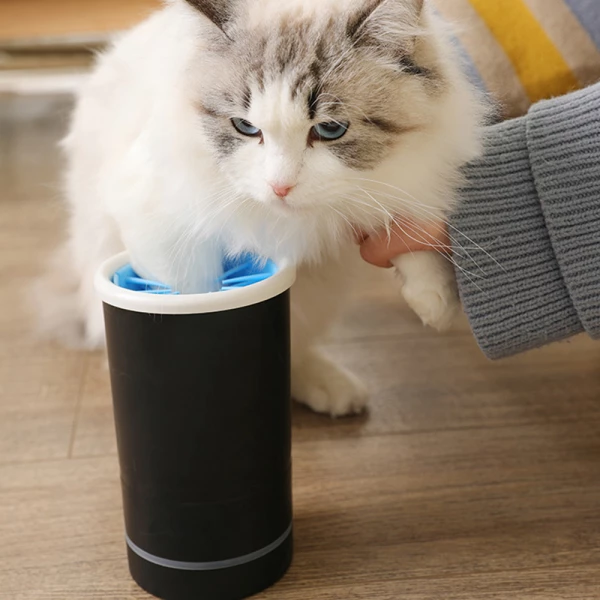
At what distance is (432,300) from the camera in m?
1.01

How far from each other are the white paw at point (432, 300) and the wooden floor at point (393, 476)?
287 mm

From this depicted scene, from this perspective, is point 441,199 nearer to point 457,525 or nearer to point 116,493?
point 457,525

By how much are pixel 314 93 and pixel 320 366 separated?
25.1 inches

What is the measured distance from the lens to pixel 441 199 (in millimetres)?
966

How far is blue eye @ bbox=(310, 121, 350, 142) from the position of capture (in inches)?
33.4

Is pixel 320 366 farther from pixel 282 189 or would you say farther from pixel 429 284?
pixel 282 189

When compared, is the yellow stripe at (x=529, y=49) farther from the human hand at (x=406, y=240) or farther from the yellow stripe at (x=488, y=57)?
the human hand at (x=406, y=240)

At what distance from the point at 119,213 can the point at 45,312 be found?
708 mm

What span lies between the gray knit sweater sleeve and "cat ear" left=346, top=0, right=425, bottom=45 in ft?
0.76

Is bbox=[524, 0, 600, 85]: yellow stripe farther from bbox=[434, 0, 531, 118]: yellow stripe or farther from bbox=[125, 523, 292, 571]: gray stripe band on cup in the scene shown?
bbox=[125, 523, 292, 571]: gray stripe band on cup

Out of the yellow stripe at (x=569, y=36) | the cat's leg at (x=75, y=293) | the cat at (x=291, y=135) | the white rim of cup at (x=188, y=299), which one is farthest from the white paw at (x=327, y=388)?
the yellow stripe at (x=569, y=36)

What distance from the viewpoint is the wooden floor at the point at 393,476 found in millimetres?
988

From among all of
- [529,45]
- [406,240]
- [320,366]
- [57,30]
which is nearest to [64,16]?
[57,30]

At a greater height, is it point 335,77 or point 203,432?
point 335,77
